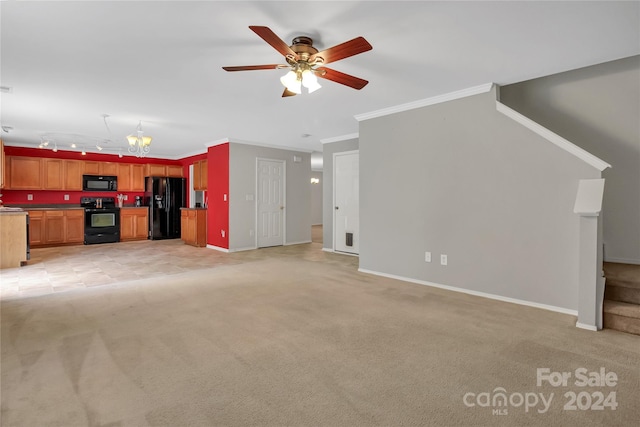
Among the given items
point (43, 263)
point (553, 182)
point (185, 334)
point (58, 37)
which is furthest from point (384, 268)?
point (43, 263)

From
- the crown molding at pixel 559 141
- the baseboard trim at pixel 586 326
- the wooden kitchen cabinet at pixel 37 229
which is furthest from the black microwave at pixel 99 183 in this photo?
the baseboard trim at pixel 586 326

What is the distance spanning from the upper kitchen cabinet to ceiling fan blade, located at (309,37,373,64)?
26.6 feet

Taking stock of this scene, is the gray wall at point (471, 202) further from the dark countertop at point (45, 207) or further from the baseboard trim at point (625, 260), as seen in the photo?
the dark countertop at point (45, 207)

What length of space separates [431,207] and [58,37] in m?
4.03

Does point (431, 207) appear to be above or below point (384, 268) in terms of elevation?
above

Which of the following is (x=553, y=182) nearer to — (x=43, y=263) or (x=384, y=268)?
(x=384, y=268)

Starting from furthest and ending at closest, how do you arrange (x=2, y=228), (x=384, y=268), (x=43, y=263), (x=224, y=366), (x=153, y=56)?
(x=43, y=263) → (x=2, y=228) → (x=384, y=268) → (x=153, y=56) → (x=224, y=366)

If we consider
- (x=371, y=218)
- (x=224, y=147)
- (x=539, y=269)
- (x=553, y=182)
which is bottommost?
(x=539, y=269)

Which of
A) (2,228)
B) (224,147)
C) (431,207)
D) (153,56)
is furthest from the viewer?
(224,147)

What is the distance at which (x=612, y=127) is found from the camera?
11.9 feet

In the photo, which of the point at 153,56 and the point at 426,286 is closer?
the point at 153,56

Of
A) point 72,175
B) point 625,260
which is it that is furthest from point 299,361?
point 72,175

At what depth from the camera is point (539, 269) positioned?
132 inches

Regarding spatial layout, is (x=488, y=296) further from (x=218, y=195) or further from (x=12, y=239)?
(x=12, y=239)
